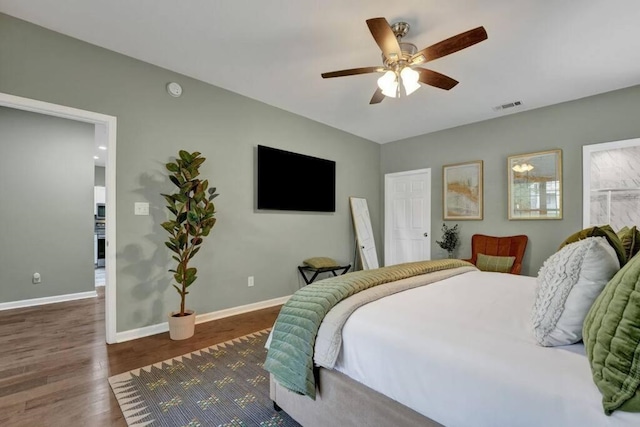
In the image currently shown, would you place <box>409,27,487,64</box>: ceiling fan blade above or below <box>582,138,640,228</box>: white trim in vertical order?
above

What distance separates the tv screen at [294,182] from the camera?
3.83 meters

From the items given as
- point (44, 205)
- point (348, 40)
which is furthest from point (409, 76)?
point (44, 205)

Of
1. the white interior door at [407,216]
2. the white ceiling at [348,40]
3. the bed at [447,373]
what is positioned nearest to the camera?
the bed at [447,373]

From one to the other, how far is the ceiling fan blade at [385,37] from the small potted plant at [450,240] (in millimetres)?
3072

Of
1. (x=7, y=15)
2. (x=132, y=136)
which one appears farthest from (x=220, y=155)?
(x=7, y=15)

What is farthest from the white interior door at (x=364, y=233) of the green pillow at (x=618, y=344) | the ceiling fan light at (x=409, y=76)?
the green pillow at (x=618, y=344)

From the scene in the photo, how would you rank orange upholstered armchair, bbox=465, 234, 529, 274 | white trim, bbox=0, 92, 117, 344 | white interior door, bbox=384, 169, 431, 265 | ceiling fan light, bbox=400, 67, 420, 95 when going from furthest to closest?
white interior door, bbox=384, 169, 431, 265 < orange upholstered armchair, bbox=465, 234, 529, 274 < white trim, bbox=0, 92, 117, 344 < ceiling fan light, bbox=400, 67, 420, 95

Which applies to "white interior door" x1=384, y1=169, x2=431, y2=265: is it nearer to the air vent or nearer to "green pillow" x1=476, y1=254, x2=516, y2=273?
"green pillow" x1=476, y1=254, x2=516, y2=273

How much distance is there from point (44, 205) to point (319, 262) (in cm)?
384

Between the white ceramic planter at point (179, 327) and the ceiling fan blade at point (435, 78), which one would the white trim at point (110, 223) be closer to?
the white ceramic planter at point (179, 327)

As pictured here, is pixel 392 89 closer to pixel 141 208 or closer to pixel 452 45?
pixel 452 45

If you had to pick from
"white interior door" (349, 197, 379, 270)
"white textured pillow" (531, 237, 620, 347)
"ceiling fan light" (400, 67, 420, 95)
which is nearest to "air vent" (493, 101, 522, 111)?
"ceiling fan light" (400, 67, 420, 95)

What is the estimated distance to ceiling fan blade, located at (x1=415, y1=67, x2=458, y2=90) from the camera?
2.41 m

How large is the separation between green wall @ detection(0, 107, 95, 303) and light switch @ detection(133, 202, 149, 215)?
229 centimetres
